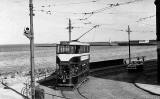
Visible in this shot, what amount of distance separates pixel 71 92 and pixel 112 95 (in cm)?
394

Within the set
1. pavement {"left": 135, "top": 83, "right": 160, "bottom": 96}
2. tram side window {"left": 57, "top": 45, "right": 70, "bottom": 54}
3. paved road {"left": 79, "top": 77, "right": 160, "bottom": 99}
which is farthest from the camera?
tram side window {"left": 57, "top": 45, "right": 70, "bottom": 54}

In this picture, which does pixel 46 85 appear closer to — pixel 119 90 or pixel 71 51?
pixel 71 51

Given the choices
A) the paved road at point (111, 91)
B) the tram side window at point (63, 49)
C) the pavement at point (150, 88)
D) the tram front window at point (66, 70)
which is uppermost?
the tram side window at point (63, 49)

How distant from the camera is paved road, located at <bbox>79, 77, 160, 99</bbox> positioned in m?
24.2

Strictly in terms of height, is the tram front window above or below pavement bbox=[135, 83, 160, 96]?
above

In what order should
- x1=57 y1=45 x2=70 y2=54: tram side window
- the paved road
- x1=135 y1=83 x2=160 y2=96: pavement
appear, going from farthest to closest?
1. x1=57 y1=45 x2=70 y2=54: tram side window
2. x1=135 y1=83 x2=160 y2=96: pavement
3. the paved road

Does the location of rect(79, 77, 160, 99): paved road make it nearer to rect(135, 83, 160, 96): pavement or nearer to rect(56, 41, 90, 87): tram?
rect(135, 83, 160, 96): pavement

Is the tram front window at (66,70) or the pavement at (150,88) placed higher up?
the tram front window at (66,70)

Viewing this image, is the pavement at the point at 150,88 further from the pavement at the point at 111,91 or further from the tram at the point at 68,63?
the tram at the point at 68,63

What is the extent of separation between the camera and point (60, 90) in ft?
90.5

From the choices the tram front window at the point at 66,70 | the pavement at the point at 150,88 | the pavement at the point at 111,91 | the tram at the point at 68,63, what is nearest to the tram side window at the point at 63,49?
the tram at the point at 68,63

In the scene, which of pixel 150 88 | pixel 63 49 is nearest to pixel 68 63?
pixel 63 49

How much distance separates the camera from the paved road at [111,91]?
954 inches

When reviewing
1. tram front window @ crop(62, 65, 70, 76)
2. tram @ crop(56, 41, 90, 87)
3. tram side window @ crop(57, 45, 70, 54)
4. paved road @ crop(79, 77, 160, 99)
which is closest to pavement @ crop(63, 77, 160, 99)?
paved road @ crop(79, 77, 160, 99)
